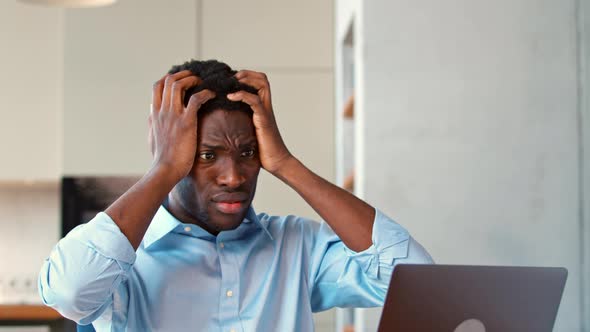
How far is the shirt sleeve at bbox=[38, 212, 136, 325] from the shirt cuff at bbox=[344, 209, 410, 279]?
1.34 ft

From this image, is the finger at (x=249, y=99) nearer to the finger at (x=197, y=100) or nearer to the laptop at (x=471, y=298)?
the finger at (x=197, y=100)

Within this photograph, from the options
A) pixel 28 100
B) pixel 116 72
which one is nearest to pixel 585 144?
pixel 116 72

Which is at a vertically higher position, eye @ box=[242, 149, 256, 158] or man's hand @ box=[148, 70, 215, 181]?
man's hand @ box=[148, 70, 215, 181]

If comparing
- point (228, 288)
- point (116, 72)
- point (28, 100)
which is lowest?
point (228, 288)

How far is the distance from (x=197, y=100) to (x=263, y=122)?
4.8 inches

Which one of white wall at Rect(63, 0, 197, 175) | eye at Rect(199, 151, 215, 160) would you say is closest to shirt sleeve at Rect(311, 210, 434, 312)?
eye at Rect(199, 151, 215, 160)

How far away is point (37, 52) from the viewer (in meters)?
4.78

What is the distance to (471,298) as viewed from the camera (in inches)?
45.8

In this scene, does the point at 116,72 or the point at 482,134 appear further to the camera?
the point at 116,72

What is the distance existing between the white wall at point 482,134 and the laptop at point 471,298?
185 cm

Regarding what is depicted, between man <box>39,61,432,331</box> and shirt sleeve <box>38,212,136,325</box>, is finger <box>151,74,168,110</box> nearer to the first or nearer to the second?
man <box>39,61,432,331</box>

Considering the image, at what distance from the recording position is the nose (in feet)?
4.58

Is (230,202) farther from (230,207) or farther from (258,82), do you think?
(258,82)

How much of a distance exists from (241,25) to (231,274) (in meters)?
3.30
